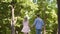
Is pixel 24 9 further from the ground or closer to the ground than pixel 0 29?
further from the ground

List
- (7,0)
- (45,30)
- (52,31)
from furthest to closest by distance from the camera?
1. (52,31)
2. (45,30)
3. (7,0)

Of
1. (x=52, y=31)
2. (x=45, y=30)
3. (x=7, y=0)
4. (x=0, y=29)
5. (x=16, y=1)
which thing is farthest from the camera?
(x=52, y=31)

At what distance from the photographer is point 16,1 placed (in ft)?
116

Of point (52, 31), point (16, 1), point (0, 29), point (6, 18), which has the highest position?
point (16, 1)

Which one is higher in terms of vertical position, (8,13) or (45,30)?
(8,13)

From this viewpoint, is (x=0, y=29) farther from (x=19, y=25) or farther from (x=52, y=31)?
(x=52, y=31)

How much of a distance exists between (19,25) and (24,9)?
8.65ft

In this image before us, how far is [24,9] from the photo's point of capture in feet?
119

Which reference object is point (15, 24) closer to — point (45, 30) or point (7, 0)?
point (7, 0)

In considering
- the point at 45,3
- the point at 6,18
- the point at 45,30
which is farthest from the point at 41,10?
the point at 6,18

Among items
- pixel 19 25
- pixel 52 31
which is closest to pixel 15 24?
pixel 19 25

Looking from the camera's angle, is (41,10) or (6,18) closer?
(6,18)

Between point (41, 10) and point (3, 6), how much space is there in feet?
24.6

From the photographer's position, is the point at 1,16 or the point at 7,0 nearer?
the point at 7,0
